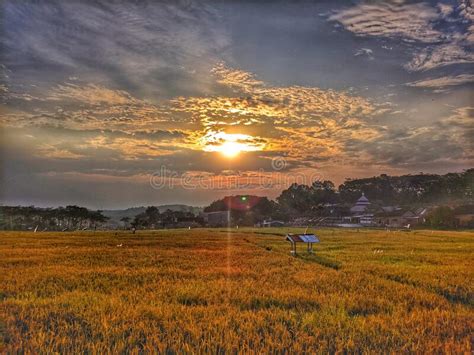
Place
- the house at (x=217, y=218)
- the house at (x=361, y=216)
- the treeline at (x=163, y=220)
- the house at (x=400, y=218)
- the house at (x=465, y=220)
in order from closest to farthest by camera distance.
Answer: the house at (x=465, y=220) → the house at (x=400, y=218) → the house at (x=361, y=216) → the treeline at (x=163, y=220) → the house at (x=217, y=218)

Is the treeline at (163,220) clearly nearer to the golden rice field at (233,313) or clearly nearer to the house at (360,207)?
the house at (360,207)

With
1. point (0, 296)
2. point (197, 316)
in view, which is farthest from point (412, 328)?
point (0, 296)

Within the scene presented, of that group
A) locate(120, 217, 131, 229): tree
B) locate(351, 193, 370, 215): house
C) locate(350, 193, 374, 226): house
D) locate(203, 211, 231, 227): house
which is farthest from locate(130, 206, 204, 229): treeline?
locate(351, 193, 370, 215): house

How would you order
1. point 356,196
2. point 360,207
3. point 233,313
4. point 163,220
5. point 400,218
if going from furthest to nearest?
1. point 356,196
2. point 163,220
3. point 360,207
4. point 400,218
5. point 233,313

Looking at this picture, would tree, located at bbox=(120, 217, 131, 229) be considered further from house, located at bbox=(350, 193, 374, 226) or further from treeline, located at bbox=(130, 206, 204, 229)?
house, located at bbox=(350, 193, 374, 226)

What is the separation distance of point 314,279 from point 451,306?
401cm

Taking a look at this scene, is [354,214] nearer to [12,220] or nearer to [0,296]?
[12,220]

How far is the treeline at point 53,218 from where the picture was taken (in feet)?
303

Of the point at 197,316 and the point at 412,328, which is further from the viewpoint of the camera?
the point at 197,316

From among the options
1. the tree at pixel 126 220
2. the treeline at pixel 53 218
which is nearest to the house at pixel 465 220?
the tree at pixel 126 220

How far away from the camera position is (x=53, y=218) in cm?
9481

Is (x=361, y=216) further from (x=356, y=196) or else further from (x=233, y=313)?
(x=233, y=313)

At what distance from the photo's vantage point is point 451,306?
8.58 m

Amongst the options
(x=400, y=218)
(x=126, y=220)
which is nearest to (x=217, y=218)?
(x=126, y=220)
